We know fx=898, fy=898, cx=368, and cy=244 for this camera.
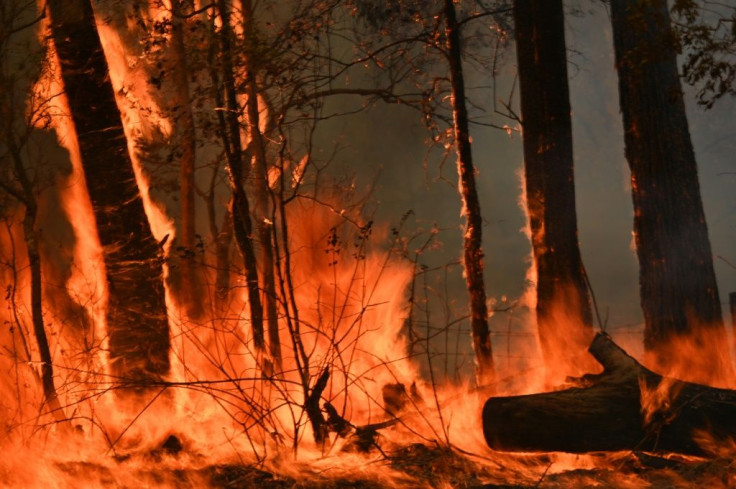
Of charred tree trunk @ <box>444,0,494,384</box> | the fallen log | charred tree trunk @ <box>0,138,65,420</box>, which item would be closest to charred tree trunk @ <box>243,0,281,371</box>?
charred tree trunk @ <box>444,0,494,384</box>

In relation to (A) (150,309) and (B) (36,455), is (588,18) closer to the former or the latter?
(A) (150,309)

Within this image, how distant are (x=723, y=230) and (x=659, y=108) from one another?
3402cm

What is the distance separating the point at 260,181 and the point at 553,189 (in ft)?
9.81

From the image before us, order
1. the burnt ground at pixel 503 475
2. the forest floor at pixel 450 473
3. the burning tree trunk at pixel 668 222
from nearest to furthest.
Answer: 1. the burnt ground at pixel 503 475
2. the forest floor at pixel 450 473
3. the burning tree trunk at pixel 668 222

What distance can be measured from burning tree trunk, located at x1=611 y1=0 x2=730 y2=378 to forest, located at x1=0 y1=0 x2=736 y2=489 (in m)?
0.02

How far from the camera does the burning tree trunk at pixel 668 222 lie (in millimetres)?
8922

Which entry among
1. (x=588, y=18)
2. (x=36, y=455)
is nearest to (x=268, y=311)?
(x=36, y=455)

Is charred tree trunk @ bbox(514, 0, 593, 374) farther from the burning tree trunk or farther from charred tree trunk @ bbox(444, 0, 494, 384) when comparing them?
the burning tree trunk

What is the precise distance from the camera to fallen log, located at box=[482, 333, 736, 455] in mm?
5254

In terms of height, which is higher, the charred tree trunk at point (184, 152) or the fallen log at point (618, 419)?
the charred tree trunk at point (184, 152)

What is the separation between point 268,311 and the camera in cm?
914

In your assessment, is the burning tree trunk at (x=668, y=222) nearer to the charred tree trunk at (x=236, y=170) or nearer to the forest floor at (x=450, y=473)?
the forest floor at (x=450, y=473)

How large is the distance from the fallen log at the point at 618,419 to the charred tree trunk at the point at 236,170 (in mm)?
2760

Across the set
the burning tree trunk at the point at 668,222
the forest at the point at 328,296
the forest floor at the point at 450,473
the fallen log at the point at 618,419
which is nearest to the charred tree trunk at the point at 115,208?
the forest at the point at 328,296
